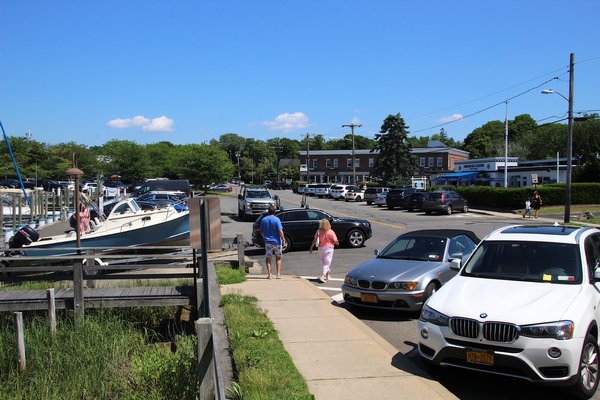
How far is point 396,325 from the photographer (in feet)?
28.7

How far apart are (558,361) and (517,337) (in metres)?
0.43

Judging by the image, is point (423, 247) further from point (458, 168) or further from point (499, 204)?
point (458, 168)

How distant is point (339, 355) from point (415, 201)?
36.5 meters

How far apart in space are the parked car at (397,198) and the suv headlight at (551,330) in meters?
39.5

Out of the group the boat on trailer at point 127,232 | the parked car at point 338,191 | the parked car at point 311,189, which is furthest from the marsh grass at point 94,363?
the parked car at point 311,189

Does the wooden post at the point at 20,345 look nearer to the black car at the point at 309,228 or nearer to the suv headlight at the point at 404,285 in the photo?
the suv headlight at the point at 404,285

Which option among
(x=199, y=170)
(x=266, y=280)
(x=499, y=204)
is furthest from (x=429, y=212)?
(x=266, y=280)

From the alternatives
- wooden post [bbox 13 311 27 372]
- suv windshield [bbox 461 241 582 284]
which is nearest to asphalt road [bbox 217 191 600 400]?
suv windshield [bbox 461 241 582 284]

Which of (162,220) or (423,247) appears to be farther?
(162,220)

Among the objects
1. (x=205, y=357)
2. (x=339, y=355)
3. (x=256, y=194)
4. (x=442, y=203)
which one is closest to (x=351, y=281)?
(x=339, y=355)

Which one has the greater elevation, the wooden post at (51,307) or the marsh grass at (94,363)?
the wooden post at (51,307)

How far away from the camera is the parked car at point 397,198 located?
1760 inches

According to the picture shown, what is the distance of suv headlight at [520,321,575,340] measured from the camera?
5.27 meters

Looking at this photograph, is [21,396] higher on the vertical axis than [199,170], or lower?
lower
